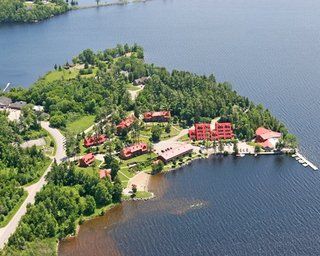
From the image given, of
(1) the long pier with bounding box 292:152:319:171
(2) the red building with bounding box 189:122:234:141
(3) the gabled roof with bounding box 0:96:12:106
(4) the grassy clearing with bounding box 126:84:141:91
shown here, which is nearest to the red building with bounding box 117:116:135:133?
(2) the red building with bounding box 189:122:234:141

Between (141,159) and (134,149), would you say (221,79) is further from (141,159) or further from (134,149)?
(141,159)

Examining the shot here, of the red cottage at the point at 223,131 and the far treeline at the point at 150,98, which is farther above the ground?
the far treeline at the point at 150,98

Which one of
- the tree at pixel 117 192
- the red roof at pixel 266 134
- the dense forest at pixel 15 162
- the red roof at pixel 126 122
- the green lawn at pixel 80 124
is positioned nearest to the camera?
the dense forest at pixel 15 162

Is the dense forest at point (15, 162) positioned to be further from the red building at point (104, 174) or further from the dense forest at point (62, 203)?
the red building at point (104, 174)

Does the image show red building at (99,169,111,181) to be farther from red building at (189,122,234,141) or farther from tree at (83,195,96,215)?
red building at (189,122,234,141)

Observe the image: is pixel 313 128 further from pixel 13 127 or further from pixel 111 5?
pixel 111 5

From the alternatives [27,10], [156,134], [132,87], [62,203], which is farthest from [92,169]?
[27,10]

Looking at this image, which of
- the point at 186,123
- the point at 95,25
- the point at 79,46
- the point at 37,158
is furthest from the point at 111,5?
the point at 37,158

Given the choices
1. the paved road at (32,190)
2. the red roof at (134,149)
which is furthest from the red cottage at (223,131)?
the paved road at (32,190)
